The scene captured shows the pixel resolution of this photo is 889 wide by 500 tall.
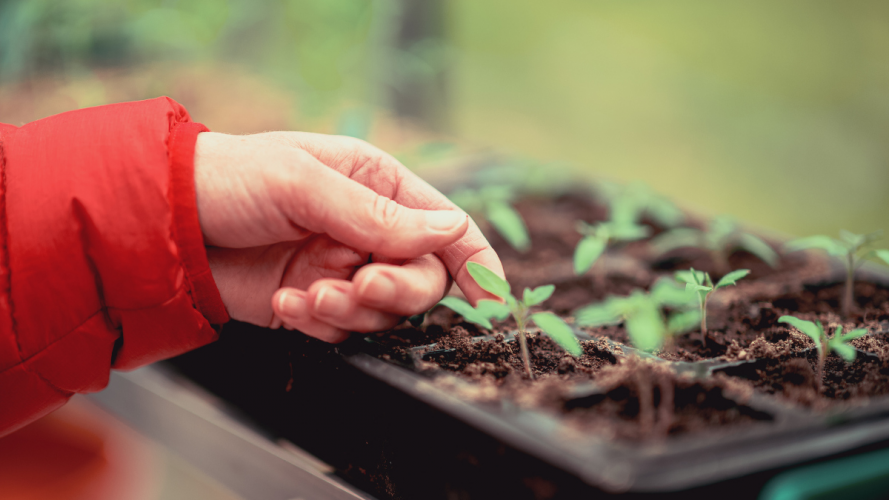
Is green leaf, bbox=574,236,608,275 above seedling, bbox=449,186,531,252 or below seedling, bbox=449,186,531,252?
above

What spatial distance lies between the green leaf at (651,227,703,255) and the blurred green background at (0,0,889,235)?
53 cm

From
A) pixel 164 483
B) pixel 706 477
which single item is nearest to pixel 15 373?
pixel 164 483

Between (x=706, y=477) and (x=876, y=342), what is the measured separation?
0.41 meters

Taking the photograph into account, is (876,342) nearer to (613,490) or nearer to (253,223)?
(613,490)

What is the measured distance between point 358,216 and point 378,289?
80mm

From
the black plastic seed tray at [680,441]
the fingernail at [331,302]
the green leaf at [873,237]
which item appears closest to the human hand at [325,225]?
the fingernail at [331,302]

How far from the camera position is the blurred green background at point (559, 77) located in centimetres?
194

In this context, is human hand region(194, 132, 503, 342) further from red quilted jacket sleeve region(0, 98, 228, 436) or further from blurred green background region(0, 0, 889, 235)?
blurred green background region(0, 0, 889, 235)

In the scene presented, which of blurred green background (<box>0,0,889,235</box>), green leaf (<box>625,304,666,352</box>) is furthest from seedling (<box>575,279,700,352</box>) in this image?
blurred green background (<box>0,0,889,235</box>)

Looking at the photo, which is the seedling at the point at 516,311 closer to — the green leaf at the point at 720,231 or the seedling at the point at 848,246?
the seedling at the point at 848,246

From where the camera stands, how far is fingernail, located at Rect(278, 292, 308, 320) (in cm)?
60

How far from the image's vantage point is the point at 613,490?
0.39 meters

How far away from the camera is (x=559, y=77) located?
2.75 m

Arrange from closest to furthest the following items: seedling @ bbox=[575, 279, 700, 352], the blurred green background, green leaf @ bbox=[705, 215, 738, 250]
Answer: seedling @ bbox=[575, 279, 700, 352]
green leaf @ bbox=[705, 215, 738, 250]
the blurred green background
